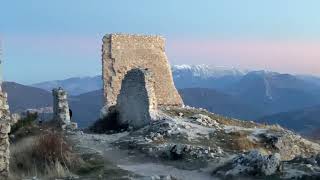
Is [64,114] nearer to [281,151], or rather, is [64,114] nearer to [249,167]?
[281,151]

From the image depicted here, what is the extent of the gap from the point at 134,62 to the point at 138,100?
911cm

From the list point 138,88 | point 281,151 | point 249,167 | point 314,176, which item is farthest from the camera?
point 138,88

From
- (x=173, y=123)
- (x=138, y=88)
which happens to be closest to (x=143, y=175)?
(x=173, y=123)

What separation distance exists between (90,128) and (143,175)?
1284 cm

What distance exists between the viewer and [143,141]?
22.9 metres

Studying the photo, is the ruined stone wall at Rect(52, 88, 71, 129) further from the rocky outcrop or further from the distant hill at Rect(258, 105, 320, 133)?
the distant hill at Rect(258, 105, 320, 133)

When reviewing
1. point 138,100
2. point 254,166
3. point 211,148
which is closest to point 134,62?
point 138,100

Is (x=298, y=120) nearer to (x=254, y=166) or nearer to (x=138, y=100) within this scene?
(x=138, y=100)

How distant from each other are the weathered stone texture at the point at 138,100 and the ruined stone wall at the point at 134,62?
682 centimetres

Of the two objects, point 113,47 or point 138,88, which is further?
point 113,47

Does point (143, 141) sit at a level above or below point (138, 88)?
below

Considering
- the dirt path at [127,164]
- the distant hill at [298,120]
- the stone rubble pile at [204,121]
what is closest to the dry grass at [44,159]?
the dirt path at [127,164]

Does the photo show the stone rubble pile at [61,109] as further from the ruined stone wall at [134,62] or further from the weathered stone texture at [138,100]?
the ruined stone wall at [134,62]

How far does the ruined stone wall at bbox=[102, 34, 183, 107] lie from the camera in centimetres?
3594
